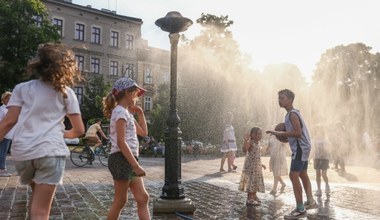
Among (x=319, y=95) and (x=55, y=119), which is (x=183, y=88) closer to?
(x=319, y=95)

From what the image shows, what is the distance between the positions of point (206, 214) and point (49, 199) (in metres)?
3.55

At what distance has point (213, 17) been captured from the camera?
4056 centimetres

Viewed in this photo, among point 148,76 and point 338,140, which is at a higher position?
point 148,76

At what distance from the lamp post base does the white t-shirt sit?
3.39m

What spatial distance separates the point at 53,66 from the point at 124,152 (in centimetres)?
117

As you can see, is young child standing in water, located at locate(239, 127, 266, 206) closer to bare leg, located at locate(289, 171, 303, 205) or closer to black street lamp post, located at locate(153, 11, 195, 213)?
bare leg, located at locate(289, 171, 303, 205)

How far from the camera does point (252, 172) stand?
7.54 meters

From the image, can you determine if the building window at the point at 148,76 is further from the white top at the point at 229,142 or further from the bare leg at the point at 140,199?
the bare leg at the point at 140,199

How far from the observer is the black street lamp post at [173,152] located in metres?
6.16

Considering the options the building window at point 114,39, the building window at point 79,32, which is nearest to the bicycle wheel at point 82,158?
the building window at point 79,32

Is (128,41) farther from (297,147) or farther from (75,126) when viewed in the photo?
(75,126)

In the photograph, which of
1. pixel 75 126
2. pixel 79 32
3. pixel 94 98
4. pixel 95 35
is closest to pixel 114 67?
pixel 95 35

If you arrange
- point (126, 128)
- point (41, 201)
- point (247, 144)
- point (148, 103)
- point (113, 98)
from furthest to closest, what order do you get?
point (148, 103), point (247, 144), point (113, 98), point (126, 128), point (41, 201)

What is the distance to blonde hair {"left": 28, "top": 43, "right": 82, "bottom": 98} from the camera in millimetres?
2955
